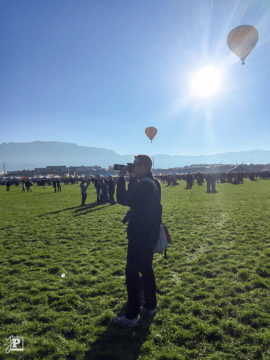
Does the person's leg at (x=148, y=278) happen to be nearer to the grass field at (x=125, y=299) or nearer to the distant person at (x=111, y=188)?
the grass field at (x=125, y=299)

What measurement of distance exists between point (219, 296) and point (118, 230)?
5.34 m

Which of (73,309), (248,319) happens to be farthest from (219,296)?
(73,309)

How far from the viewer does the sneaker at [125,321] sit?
3.22 meters

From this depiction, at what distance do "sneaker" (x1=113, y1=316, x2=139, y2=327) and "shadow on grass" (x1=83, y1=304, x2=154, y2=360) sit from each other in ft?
0.16

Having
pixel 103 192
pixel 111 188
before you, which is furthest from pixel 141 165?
pixel 103 192

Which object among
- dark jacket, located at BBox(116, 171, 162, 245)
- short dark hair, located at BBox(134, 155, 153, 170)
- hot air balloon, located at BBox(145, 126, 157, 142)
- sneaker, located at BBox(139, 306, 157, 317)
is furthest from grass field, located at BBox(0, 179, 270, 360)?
hot air balloon, located at BBox(145, 126, 157, 142)

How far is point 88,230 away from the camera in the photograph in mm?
8914

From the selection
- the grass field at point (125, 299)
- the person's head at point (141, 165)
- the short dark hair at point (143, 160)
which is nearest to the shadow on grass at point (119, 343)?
the grass field at point (125, 299)

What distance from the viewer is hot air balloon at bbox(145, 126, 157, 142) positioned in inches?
744

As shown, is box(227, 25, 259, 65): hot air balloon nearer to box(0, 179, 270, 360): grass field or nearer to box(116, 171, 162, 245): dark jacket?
box(0, 179, 270, 360): grass field

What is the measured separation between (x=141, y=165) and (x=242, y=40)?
50.9ft

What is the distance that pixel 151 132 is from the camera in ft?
62.4

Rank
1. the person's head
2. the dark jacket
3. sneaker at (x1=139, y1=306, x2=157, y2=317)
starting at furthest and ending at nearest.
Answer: sneaker at (x1=139, y1=306, x2=157, y2=317) < the person's head < the dark jacket
